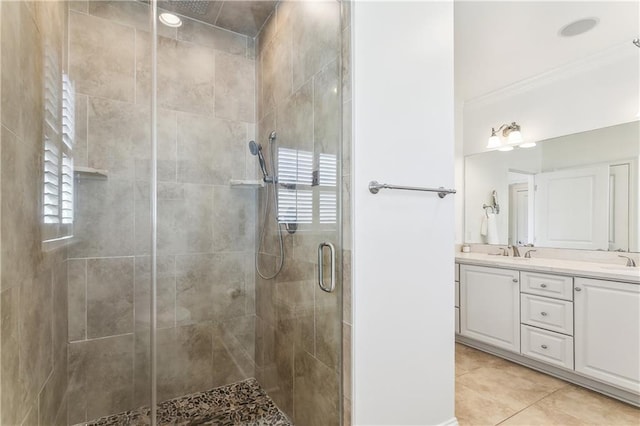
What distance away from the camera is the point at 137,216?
177 centimetres

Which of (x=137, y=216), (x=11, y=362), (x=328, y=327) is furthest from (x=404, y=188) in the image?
(x=11, y=362)

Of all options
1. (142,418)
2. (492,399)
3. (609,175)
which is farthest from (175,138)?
(609,175)

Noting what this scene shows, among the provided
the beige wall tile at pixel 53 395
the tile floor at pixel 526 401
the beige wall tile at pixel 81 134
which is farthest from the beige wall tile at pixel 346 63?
the tile floor at pixel 526 401

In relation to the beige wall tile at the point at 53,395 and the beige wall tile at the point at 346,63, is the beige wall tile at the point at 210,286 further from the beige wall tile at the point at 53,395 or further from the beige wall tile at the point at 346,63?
the beige wall tile at the point at 346,63

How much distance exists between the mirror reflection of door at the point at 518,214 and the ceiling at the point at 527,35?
3.56ft

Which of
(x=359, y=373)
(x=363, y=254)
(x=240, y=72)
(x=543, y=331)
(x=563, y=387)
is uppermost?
(x=240, y=72)

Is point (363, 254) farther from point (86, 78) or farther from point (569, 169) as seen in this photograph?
point (569, 169)

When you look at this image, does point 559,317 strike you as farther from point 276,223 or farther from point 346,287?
point 276,223

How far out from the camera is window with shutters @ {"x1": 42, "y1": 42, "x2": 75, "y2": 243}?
1.35 m

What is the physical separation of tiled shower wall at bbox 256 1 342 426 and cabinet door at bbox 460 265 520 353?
1.88 meters

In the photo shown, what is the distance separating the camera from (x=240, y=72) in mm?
2129

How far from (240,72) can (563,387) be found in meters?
3.16

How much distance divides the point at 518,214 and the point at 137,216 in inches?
131

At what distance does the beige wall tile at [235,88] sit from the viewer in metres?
2.08
